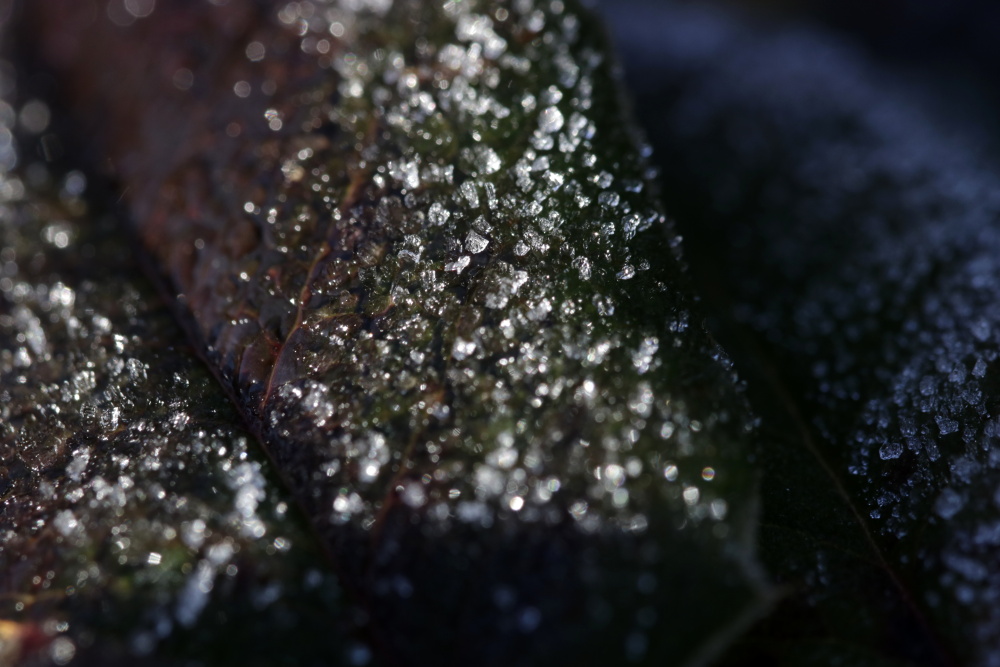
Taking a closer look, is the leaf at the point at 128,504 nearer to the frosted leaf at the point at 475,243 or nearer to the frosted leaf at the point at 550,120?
the frosted leaf at the point at 475,243

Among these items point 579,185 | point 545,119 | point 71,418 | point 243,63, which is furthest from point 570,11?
point 71,418

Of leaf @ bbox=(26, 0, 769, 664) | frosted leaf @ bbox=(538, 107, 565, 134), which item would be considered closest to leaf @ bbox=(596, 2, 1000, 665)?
leaf @ bbox=(26, 0, 769, 664)

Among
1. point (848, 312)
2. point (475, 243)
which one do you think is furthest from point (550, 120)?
point (848, 312)

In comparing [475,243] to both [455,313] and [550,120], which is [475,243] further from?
[550,120]

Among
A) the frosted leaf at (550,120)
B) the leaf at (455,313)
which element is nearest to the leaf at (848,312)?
the leaf at (455,313)

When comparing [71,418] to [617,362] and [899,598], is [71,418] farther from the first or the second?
[899,598]

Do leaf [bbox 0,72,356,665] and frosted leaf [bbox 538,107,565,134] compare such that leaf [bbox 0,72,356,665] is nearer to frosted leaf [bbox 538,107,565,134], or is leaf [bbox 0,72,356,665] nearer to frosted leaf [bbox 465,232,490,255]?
frosted leaf [bbox 465,232,490,255]
